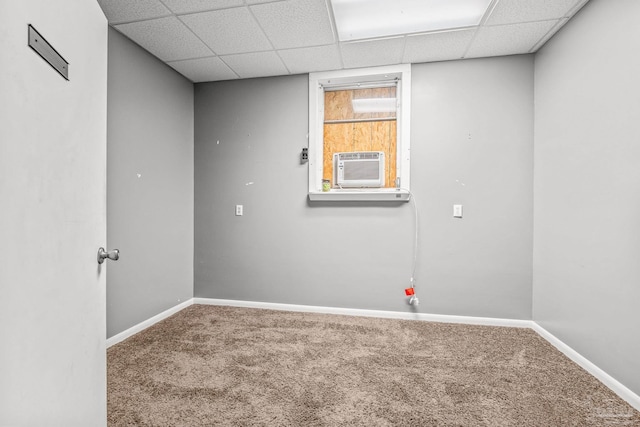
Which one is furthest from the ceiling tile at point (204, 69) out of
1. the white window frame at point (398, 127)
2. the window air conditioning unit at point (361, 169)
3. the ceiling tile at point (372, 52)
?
the window air conditioning unit at point (361, 169)

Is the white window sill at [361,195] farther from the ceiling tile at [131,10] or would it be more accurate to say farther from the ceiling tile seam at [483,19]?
the ceiling tile at [131,10]

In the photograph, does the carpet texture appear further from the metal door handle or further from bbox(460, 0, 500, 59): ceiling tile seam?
bbox(460, 0, 500, 59): ceiling tile seam

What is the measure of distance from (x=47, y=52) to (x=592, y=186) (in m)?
2.60

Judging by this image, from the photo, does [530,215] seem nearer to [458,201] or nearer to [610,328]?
[458,201]

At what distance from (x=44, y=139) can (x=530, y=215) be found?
305cm

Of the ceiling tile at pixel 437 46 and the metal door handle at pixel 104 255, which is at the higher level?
the ceiling tile at pixel 437 46

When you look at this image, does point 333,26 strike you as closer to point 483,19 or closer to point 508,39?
point 483,19

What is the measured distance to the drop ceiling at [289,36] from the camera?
1.94m

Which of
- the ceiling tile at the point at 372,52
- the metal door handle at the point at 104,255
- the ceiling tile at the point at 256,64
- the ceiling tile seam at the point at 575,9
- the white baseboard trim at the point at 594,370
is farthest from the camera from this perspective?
the ceiling tile at the point at 256,64

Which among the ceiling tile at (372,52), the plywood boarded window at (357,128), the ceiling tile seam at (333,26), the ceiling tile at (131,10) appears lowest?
the plywood boarded window at (357,128)

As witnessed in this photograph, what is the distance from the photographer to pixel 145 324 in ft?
8.09

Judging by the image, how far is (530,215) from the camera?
2.51 m

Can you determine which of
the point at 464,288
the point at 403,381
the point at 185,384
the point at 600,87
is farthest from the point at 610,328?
the point at 185,384

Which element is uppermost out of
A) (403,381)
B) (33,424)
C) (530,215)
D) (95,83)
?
(95,83)
